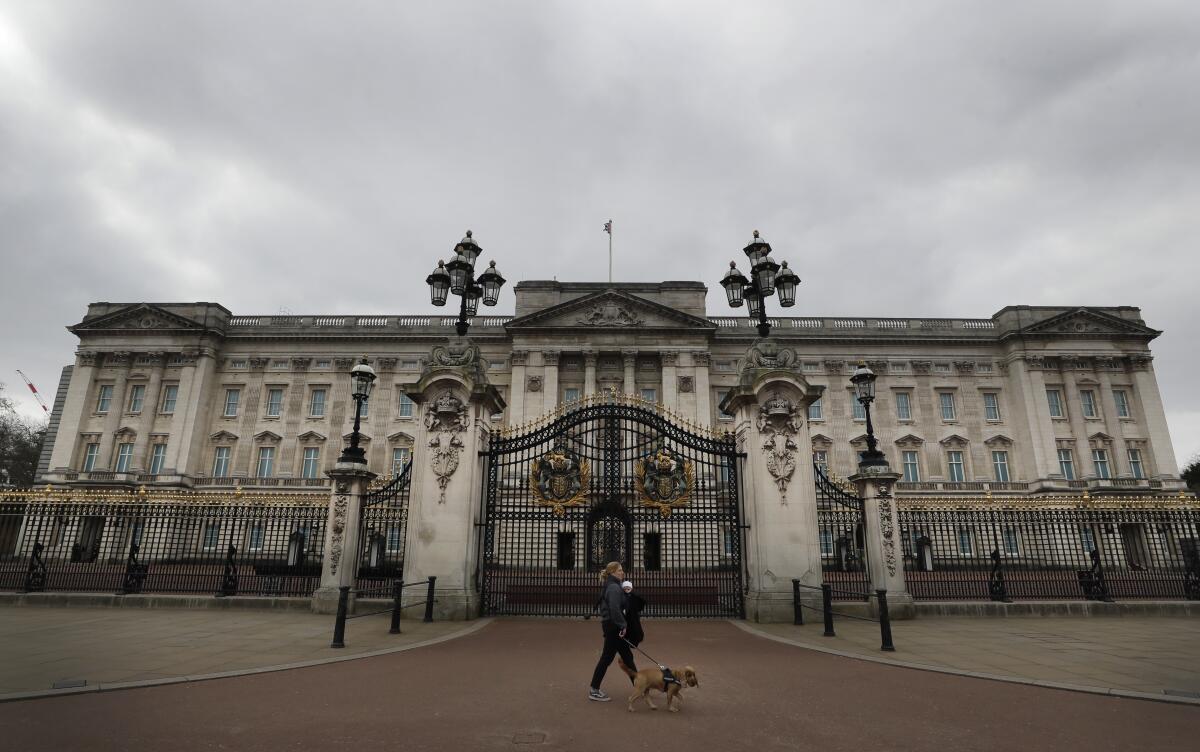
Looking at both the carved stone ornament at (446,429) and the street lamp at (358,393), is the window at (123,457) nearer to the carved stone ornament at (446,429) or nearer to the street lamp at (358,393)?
the street lamp at (358,393)

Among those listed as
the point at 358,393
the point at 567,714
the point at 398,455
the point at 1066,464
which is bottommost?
the point at 567,714

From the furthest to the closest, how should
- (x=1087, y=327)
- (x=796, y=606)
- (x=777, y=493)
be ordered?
(x=1087, y=327) → (x=777, y=493) → (x=796, y=606)

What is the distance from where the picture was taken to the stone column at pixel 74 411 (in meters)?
43.6

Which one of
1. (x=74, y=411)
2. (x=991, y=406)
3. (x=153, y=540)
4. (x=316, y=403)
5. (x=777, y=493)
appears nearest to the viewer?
(x=777, y=493)

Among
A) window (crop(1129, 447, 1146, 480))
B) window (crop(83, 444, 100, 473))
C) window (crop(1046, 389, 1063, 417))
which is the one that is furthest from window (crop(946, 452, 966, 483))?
window (crop(83, 444, 100, 473))

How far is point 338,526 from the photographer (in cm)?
1340

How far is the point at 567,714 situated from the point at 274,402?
156 feet

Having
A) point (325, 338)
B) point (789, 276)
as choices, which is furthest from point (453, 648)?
point (325, 338)

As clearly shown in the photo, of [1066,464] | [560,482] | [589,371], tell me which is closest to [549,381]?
[589,371]

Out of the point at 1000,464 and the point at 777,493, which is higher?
the point at 1000,464

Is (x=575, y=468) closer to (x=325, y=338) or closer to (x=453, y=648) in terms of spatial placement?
(x=453, y=648)

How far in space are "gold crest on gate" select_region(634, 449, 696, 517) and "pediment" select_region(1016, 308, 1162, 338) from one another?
143 ft

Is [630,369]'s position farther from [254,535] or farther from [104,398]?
[104,398]

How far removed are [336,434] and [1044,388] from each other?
54015mm
